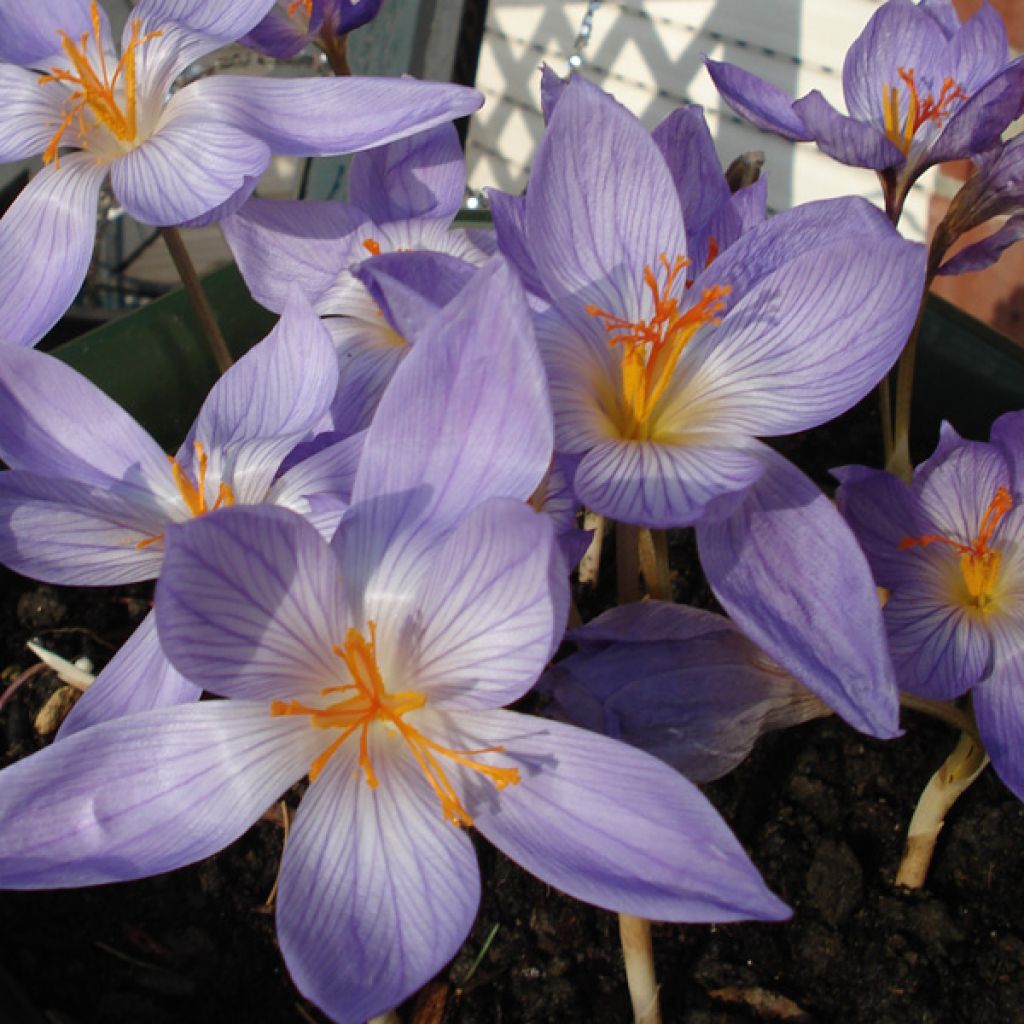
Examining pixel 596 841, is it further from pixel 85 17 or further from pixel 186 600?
pixel 85 17

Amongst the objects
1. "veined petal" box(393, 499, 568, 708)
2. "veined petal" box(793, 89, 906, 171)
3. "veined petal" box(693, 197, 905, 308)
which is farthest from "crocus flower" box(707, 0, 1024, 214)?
"veined petal" box(393, 499, 568, 708)

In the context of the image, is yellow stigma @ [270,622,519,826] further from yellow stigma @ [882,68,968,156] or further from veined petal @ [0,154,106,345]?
yellow stigma @ [882,68,968,156]

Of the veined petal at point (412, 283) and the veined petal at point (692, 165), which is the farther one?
the veined petal at point (692, 165)

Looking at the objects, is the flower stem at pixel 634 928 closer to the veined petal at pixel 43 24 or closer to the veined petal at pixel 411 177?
the veined petal at pixel 411 177

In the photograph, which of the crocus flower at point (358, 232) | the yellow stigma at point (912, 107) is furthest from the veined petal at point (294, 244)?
the yellow stigma at point (912, 107)

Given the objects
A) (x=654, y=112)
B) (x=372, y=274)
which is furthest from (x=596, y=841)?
(x=654, y=112)

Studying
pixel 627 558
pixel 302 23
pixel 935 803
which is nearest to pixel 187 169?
pixel 302 23

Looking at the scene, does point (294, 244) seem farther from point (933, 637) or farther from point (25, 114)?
point (933, 637)
